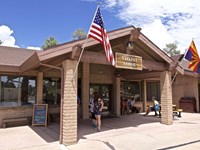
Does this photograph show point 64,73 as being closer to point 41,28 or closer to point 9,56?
point 9,56

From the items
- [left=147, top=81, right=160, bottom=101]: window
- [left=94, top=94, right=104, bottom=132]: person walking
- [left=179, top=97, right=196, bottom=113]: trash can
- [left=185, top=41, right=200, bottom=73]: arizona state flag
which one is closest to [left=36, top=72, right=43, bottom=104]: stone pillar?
[left=94, top=94, right=104, bottom=132]: person walking

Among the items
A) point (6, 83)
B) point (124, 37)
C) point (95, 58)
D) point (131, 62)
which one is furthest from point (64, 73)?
point (6, 83)

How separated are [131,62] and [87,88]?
4.71 m

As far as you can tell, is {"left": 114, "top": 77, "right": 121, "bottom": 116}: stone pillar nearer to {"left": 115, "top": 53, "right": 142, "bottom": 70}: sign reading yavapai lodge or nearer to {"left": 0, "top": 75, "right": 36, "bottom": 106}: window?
{"left": 115, "top": 53, "right": 142, "bottom": 70}: sign reading yavapai lodge

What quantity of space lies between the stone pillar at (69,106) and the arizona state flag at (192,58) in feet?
20.0

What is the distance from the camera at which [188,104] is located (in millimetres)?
16578

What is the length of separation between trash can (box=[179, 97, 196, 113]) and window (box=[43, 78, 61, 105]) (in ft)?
36.0

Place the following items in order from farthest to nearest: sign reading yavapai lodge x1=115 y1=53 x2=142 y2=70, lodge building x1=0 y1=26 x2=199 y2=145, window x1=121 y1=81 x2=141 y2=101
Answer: window x1=121 y1=81 x2=141 y2=101, sign reading yavapai lodge x1=115 y1=53 x2=142 y2=70, lodge building x1=0 y1=26 x2=199 y2=145

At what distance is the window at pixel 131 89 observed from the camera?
15627mm

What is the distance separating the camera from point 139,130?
29.0 ft

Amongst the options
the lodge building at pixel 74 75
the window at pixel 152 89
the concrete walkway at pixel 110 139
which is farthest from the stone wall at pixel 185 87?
the concrete walkway at pixel 110 139

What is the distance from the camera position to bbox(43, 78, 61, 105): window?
11789 mm

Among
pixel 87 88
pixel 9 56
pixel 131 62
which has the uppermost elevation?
pixel 9 56

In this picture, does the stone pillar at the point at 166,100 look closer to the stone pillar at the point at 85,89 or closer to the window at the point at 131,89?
the stone pillar at the point at 85,89
